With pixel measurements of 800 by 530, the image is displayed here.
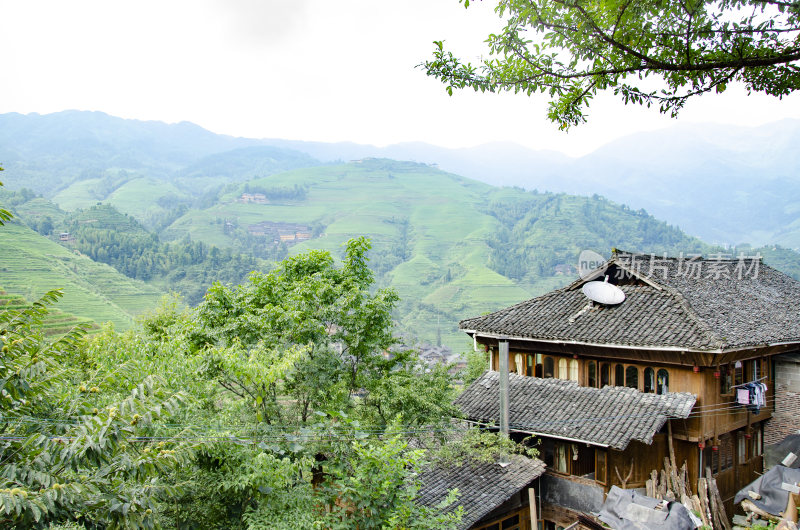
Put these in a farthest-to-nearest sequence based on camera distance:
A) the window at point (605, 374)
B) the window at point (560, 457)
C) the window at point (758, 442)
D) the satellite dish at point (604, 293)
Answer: the window at point (758, 442), the satellite dish at point (604, 293), the window at point (605, 374), the window at point (560, 457)

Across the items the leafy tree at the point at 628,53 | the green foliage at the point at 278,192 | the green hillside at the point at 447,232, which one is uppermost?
the green foliage at the point at 278,192

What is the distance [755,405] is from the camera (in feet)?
43.9

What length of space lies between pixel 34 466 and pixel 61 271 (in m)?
59.1

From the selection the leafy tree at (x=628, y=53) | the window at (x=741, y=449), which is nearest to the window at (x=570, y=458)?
the window at (x=741, y=449)

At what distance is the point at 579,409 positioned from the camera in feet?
43.7

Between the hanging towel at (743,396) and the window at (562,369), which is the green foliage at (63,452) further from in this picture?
the hanging towel at (743,396)

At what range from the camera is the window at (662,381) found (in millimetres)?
12984

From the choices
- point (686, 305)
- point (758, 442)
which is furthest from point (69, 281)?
point (758, 442)

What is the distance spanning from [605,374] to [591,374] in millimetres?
363

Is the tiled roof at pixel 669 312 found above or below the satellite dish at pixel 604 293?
below

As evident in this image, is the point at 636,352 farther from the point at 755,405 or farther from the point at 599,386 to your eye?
the point at 755,405

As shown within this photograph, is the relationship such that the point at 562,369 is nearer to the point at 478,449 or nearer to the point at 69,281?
the point at 478,449

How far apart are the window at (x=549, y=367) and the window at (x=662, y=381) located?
275 cm

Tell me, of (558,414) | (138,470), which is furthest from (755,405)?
(138,470)
